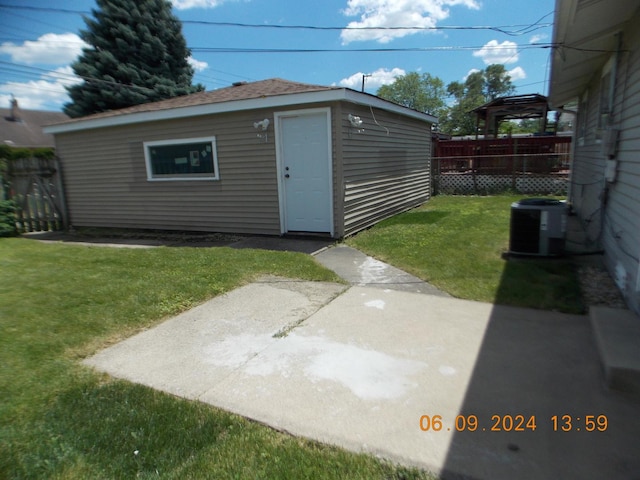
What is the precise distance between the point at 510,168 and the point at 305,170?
1036cm

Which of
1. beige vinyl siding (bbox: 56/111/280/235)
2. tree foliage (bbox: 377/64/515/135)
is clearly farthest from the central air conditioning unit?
tree foliage (bbox: 377/64/515/135)

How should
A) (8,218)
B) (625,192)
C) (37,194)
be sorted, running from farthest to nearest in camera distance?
(37,194) < (8,218) < (625,192)

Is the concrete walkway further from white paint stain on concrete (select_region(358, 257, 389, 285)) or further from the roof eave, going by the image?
the roof eave

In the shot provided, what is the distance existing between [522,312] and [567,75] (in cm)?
572

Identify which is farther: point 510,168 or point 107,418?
point 510,168

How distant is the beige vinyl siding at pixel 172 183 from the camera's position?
7.59 metres

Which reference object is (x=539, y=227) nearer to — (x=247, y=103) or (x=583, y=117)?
(x=247, y=103)

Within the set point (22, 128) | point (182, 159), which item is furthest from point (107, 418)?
point (22, 128)

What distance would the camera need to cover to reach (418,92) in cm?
5988

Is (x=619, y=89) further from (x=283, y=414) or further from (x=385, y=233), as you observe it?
(x=283, y=414)

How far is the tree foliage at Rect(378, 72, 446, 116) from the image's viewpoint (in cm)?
6006

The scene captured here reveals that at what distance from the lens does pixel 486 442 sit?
1971 millimetres

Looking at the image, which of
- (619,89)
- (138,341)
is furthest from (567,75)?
(138,341)

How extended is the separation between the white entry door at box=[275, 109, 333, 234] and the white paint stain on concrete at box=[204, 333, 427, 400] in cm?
412
